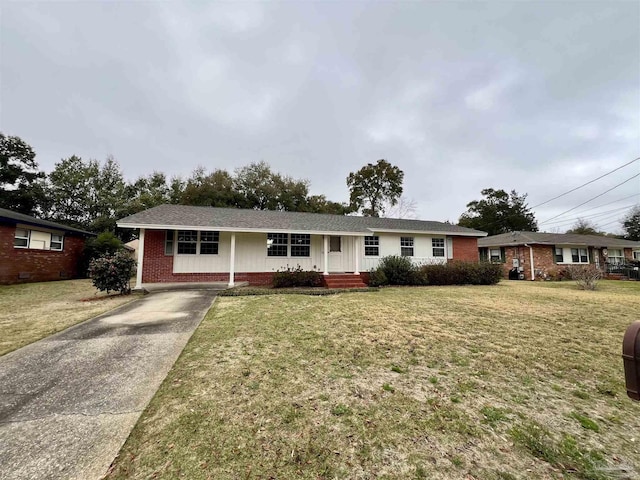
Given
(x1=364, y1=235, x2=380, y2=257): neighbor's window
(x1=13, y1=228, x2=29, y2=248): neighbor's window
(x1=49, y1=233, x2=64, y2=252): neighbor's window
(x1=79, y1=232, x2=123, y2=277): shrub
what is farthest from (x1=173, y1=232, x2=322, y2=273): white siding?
(x1=49, y1=233, x2=64, y2=252): neighbor's window

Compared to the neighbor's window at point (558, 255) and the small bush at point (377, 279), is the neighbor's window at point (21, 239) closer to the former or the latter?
the small bush at point (377, 279)

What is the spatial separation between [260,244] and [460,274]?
11.0 metres

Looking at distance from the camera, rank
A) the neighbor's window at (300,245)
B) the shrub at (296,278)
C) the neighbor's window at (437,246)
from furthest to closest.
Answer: the neighbor's window at (437,246) < the neighbor's window at (300,245) < the shrub at (296,278)

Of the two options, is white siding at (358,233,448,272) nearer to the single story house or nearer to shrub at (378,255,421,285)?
the single story house

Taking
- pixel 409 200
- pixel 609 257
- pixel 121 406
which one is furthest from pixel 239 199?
pixel 609 257

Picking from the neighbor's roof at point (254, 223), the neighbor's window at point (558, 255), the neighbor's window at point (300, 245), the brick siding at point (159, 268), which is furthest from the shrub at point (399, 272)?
the neighbor's window at point (558, 255)

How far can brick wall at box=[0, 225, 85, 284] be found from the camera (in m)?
12.6

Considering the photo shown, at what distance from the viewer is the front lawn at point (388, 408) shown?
6.45 ft

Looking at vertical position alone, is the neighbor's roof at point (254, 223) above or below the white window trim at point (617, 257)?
above

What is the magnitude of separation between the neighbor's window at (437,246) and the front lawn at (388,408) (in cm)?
1118

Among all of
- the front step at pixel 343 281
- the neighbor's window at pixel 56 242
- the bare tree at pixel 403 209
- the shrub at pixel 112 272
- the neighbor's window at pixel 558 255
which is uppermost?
the bare tree at pixel 403 209

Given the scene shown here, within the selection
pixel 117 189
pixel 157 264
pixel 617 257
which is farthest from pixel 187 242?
pixel 617 257

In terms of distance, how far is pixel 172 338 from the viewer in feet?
15.4

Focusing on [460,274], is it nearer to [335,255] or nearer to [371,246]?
[371,246]
